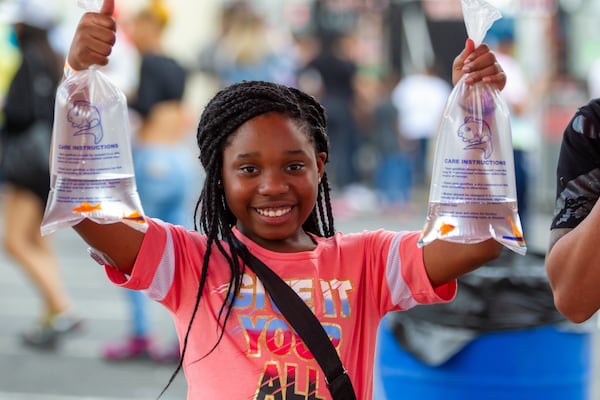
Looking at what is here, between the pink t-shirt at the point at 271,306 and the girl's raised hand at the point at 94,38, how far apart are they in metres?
0.39

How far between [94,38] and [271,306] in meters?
0.69

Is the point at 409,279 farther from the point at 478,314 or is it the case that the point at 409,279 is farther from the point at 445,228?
the point at 478,314

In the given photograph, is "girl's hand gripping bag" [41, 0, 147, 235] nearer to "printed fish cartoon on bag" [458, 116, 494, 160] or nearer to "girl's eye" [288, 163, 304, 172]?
"girl's eye" [288, 163, 304, 172]

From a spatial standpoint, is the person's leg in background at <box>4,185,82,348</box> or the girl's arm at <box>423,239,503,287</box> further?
the person's leg in background at <box>4,185,82,348</box>

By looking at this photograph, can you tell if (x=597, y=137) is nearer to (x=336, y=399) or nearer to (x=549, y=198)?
(x=336, y=399)

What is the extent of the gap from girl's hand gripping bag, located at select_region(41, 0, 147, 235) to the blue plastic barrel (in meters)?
1.62

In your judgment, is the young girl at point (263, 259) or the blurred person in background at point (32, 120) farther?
the blurred person in background at point (32, 120)

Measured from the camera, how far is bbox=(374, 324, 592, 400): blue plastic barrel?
3.59m

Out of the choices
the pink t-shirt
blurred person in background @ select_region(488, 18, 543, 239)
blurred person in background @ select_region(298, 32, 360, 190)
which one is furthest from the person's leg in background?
blurred person in background @ select_region(298, 32, 360, 190)

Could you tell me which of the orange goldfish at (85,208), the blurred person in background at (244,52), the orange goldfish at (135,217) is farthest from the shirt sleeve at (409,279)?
the blurred person in background at (244,52)

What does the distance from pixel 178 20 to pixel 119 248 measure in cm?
1677

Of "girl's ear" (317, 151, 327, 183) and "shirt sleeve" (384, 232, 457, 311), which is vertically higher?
"girl's ear" (317, 151, 327, 183)

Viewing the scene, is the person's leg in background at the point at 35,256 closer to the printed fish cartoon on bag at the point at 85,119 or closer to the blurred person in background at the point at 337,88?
the printed fish cartoon on bag at the point at 85,119

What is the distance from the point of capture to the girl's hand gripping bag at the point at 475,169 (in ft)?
7.32
